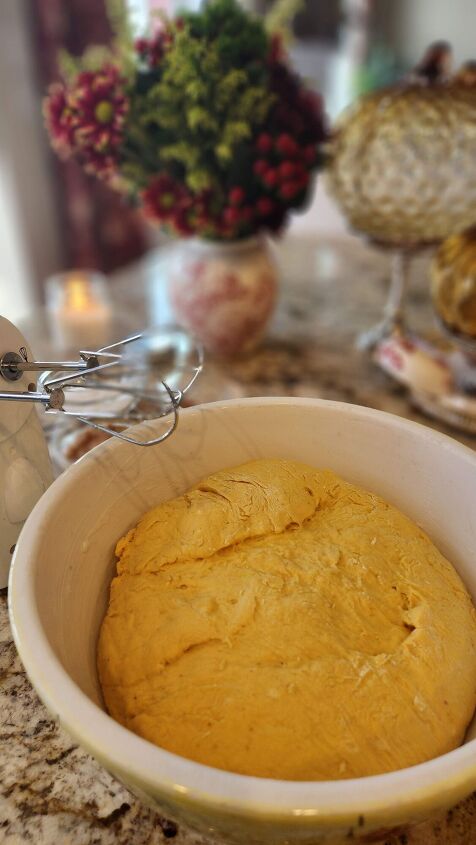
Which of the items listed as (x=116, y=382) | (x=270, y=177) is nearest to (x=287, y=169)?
(x=270, y=177)

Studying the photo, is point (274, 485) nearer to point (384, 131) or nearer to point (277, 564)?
point (277, 564)

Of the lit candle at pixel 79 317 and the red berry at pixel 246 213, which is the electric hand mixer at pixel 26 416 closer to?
the red berry at pixel 246 213

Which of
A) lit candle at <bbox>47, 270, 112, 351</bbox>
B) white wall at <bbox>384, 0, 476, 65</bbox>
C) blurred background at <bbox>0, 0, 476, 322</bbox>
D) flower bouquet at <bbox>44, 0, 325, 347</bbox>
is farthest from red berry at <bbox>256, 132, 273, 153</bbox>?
white wall at <bbox>384, 0, 476, 65</bbox>

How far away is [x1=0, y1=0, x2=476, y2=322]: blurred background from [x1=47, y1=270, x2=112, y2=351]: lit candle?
0.42 m

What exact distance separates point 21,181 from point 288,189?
61.3 inches

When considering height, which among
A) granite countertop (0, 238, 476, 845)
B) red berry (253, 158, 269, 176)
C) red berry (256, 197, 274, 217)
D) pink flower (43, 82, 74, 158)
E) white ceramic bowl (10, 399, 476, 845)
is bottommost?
granite countertop (0, 238, 476, 845)

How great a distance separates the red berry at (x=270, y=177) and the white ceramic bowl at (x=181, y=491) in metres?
0.45

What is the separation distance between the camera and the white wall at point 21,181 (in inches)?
75.7

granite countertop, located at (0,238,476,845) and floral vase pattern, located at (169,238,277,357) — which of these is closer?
granite countertop, located at (0,238,476,845)

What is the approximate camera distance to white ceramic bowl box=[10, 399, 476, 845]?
276 millimetres

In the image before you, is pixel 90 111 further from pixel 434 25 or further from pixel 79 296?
pixel 434 25

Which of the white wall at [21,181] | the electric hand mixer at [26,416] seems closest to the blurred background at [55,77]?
the white wall at [21,181]

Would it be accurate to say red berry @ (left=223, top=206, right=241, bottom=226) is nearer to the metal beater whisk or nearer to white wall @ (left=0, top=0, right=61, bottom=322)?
the metal beater whisk

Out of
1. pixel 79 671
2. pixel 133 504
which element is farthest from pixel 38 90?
pixel 79 671
